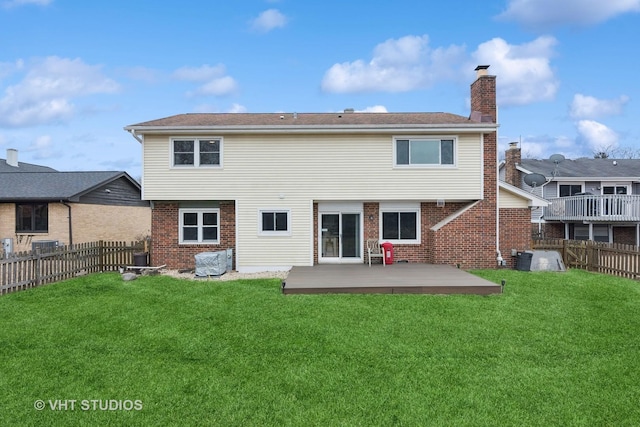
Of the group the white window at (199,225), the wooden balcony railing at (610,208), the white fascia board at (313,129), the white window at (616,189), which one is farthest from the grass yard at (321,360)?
the white window at (616,189)

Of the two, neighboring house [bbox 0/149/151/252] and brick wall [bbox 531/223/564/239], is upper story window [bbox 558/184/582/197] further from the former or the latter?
neighboring house [bbox 0/149/151/252]

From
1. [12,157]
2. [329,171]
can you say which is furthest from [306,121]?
A: [12,157]

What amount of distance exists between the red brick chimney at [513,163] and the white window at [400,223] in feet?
46.5

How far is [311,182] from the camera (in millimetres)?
13875

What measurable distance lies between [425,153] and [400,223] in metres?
2.68

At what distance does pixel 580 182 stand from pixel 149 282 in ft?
80.7

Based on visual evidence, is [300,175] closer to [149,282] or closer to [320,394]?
[149,282]

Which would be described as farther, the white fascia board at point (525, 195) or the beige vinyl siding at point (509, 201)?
the beige vinyl siding at point (509, 201)

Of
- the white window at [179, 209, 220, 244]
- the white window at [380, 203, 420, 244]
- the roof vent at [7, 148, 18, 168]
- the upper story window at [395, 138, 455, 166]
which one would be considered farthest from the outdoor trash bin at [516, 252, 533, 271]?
the roof vent at [7, 148, 18, 168]

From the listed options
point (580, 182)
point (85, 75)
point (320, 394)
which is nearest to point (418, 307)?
point (320, 394)

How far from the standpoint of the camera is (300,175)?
546 inches

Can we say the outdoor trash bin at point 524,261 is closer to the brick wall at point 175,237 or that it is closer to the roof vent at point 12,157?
the brick wall at point 175,237

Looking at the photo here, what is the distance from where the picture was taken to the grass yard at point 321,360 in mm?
4168

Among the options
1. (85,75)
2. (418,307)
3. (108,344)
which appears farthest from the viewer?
(85,75)
